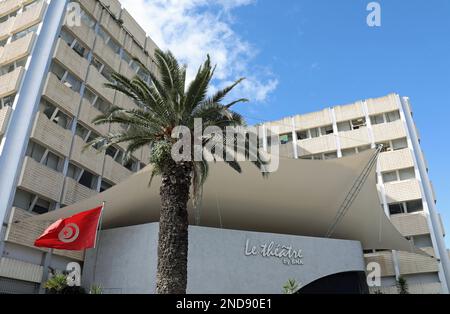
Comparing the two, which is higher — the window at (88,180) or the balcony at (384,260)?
the window at (88,180)

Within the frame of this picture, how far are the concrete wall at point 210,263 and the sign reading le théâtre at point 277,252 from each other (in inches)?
6.9

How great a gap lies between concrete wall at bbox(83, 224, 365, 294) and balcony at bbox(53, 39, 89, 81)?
42.6ft

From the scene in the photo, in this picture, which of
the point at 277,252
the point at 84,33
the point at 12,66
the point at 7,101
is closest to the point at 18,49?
the point at 12,66

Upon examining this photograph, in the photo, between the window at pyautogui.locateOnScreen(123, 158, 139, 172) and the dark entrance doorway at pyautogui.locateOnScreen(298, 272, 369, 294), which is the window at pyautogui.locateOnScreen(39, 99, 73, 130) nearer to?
the window at pyautogui.locateOnScreen(123, 158, 139, 172)

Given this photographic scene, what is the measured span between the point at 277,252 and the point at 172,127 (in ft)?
36.9

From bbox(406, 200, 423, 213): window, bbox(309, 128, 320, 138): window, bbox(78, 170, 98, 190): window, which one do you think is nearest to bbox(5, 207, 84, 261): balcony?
bbox(78, 170, 98, 190): window

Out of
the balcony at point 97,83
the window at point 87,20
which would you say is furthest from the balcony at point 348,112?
the window at point 87,20

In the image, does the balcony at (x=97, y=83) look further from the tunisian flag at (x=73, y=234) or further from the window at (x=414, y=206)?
the window at (x=414, y=206)

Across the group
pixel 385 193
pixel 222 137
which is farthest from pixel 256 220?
pixel 385 193

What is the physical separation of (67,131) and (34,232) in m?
7.67

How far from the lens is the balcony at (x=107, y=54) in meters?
33.8

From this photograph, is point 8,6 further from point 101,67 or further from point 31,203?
point 31,203

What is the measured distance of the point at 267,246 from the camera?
2459 centimetres

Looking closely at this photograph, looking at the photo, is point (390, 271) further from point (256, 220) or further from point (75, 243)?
point (75, 243)
